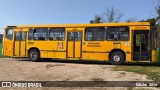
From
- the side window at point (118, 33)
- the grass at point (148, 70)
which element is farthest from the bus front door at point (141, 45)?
the grass at point (148, 70)

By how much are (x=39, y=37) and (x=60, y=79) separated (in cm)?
1196

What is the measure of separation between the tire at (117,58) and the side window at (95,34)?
1.33 m

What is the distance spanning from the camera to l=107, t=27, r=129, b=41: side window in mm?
22688

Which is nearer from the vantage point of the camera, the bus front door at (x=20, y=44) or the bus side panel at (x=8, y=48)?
the bus front door at (x=20, y=44)

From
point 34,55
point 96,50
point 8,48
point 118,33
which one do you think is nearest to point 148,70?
point 118,33

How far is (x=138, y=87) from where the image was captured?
1219 centimetres

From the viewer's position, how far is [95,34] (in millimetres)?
23828

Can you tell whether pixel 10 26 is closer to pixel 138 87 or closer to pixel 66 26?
pixel 66 26

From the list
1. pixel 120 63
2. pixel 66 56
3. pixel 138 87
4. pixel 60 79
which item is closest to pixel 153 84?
A: pixel 138 87

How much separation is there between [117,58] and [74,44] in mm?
3281

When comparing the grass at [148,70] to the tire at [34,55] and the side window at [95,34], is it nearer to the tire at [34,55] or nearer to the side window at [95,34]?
the side window at [95,34]

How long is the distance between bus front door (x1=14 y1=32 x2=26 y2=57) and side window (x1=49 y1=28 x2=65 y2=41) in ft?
7.67

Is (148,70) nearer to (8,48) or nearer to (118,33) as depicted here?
(118,33)

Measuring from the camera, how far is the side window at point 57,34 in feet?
81.9
